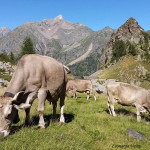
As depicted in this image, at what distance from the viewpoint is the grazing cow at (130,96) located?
1262 cm

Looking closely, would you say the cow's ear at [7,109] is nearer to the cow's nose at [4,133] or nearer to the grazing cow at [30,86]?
the grazing cow at [30,86]

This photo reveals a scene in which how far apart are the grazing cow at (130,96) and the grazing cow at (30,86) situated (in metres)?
5.00

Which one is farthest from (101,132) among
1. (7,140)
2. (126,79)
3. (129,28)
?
(129,28)

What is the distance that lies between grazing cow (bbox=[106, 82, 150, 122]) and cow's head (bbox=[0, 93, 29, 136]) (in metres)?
7.93

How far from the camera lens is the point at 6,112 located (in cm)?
654

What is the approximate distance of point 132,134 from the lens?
350 inches

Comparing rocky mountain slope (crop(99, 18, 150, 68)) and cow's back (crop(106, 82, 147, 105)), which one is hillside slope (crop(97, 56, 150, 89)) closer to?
rocky mountain slope (crop(99, 18, 150, 68))

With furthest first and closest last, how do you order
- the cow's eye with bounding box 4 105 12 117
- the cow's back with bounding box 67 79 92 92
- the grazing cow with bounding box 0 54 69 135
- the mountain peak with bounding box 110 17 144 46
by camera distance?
1. the mountain peak with bounding box 110 17 144 46
2. the cow's back with bounding box 67 79 92 92
3. the grazing cow with bounding box 0 54 69 135
4. the cow's eye with bounding box 4 105 12 117

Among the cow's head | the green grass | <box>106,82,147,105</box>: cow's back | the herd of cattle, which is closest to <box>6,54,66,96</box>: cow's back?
the herd of cattle

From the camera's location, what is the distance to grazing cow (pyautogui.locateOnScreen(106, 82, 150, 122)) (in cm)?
1262

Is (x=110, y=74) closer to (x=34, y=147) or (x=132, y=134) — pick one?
(x=132, y=134)

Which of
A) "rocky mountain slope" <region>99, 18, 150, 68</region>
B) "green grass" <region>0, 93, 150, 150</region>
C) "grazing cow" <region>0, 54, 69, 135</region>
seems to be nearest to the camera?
"green grass" <region>0, 93, 150, 150</region>

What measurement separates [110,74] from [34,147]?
5269 centimetres

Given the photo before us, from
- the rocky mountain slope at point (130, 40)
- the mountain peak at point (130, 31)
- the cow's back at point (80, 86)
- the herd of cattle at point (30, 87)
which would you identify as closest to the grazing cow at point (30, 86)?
the herd of cattle at point (30, 87)
